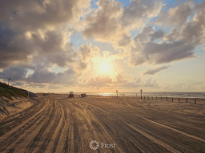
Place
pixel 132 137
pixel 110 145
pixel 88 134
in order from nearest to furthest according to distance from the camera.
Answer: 1. pixel 110 145
2. pixel 132 137
3. pixel 88 134

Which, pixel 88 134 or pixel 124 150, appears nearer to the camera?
pixel 124 150

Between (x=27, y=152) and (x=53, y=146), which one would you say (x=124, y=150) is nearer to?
(x=53, y=146)

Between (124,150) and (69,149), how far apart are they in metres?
2.73

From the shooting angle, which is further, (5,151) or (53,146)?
(53,146)

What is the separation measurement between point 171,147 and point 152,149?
117 cm

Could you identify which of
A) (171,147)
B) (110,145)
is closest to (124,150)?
(110,145)

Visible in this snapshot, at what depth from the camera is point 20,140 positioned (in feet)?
21.5

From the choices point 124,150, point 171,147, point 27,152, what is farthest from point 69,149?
point 171,147

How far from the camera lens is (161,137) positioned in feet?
23.8

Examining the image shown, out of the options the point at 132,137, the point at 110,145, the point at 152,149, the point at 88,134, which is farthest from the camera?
the point at 88,134

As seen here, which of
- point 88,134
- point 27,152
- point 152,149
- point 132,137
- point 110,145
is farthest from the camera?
point 88,134

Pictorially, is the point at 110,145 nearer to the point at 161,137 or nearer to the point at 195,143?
the point at 161,137

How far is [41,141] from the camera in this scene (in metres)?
6.43

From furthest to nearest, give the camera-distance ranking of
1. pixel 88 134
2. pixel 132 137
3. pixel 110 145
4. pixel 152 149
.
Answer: pixel 88 134
pixel 132 137
pixel 110 145
pixel 152 149
